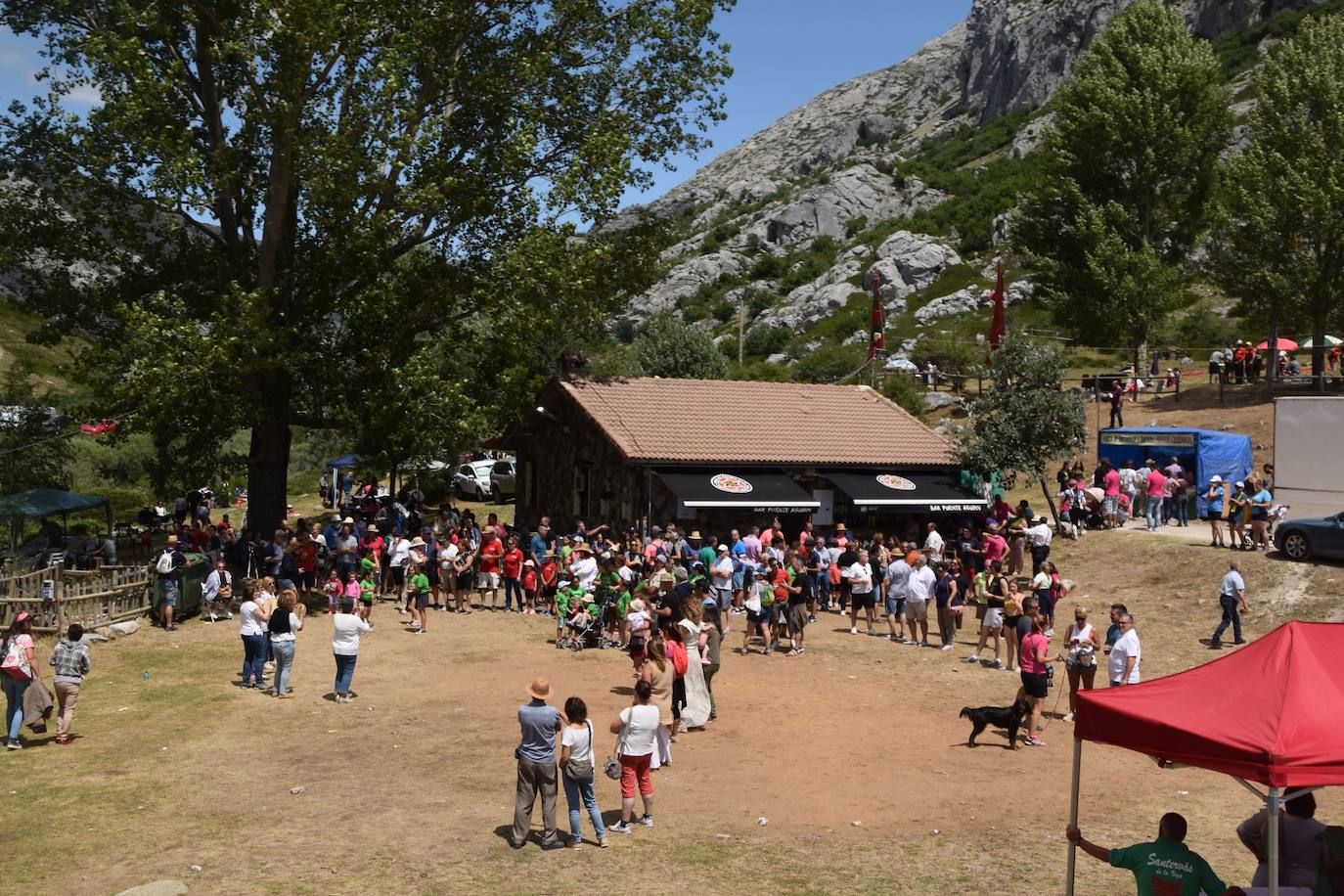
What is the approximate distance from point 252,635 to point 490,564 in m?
7.50

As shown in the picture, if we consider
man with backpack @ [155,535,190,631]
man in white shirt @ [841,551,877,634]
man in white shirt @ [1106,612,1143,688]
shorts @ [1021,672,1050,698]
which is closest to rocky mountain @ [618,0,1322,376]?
man in white shirt @ [841,551,877,634]

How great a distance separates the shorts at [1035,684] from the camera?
14.9m

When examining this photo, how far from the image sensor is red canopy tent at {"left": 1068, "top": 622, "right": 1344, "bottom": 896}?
6996mm

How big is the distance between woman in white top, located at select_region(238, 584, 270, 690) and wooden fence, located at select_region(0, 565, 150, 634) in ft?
13.8

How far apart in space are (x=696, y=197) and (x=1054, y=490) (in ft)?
523

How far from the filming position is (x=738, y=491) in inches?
1050

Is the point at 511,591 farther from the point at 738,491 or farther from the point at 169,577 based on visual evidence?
the point at 169,577

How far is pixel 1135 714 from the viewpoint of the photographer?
26.3 feet

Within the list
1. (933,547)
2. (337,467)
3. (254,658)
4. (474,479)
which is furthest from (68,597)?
(474,479)

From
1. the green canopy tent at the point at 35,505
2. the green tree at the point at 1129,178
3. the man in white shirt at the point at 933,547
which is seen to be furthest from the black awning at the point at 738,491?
the green tree at the point at 1129,178

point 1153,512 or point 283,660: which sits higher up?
point 1153,512

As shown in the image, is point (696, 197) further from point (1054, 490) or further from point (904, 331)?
point (1054, 490)

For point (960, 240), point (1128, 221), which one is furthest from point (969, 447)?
point (960, 240)

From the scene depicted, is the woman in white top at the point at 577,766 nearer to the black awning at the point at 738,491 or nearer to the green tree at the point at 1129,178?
the black awning at the point at 738,491
